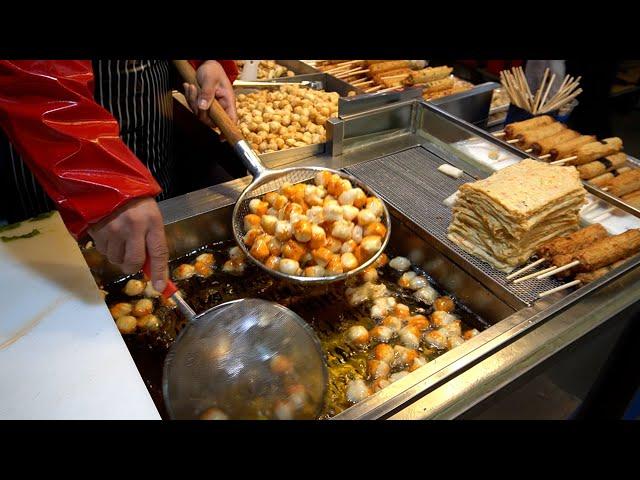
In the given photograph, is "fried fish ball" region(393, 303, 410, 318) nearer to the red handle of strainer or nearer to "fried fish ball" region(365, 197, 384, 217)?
"fried fish ball" region(365, 197, 384, 217)

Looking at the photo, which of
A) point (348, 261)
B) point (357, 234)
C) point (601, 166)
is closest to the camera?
point (348, 261)

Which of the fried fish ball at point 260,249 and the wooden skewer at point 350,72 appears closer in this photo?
the fried fish ball at point 260,249

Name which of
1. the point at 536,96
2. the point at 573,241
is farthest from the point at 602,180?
the point at 536,96

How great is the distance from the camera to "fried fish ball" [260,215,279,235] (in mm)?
2010

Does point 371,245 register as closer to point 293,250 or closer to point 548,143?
point 293,250

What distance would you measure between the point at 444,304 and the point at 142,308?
1226 mm

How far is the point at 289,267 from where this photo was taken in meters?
1.90

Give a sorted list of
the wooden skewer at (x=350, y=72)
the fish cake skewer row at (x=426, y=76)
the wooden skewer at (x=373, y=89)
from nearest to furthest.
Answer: the wooden skewer at (x=373, y=89) → the fish cake skewer row at (x=426, y=76) → the wooden skewer at (x=350, y=72)

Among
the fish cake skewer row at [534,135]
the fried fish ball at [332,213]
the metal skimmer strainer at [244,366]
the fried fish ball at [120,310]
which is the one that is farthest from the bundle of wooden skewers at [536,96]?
the fried fish ball at [120,310]

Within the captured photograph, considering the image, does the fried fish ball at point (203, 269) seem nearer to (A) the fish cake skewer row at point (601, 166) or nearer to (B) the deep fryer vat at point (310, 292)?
(B) the deep fryer vat at point (310, 292)

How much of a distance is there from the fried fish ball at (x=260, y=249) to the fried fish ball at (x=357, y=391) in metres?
0.62

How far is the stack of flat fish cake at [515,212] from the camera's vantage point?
1.86m

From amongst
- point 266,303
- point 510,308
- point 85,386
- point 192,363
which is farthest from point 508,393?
point 85,386
